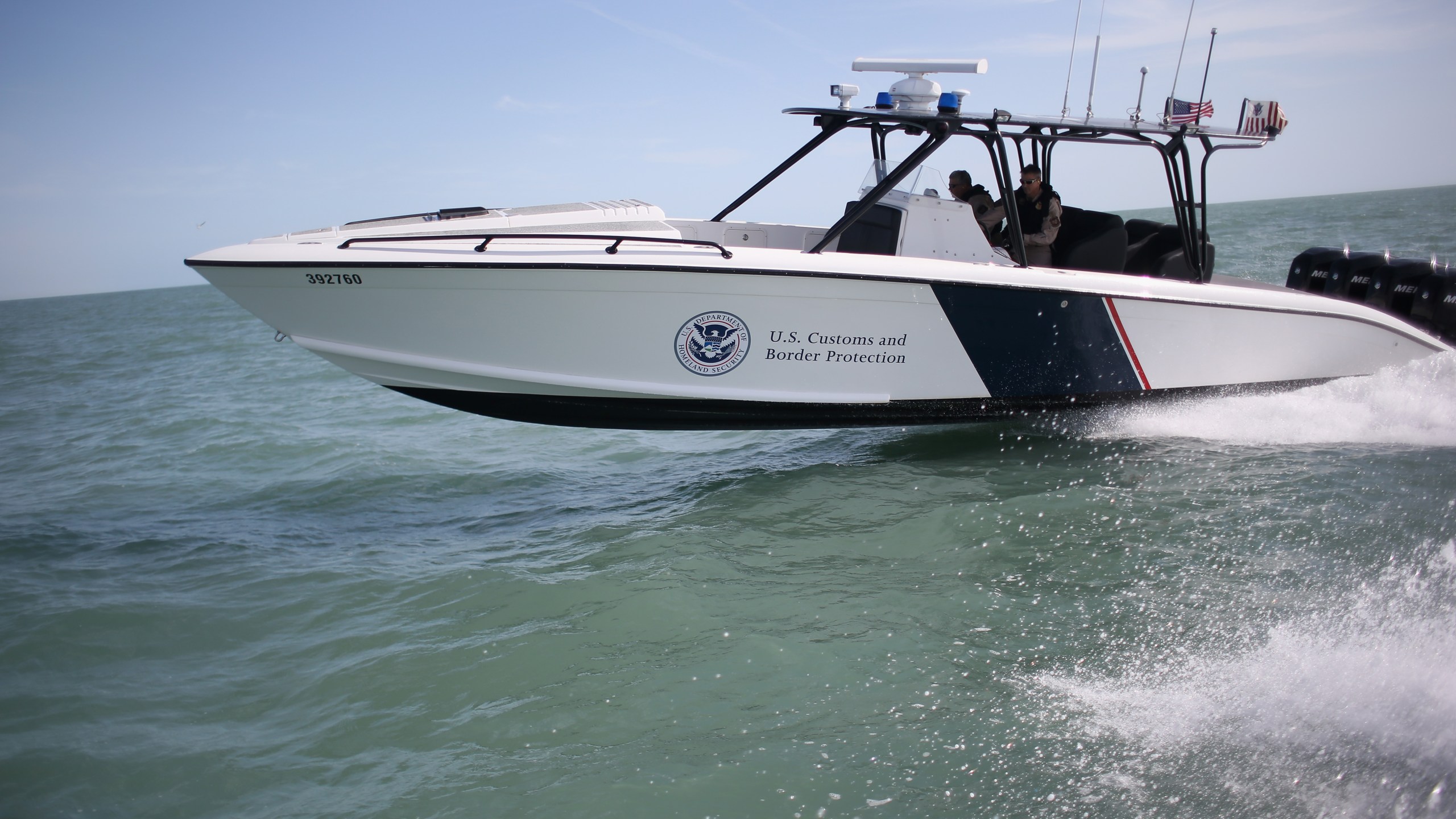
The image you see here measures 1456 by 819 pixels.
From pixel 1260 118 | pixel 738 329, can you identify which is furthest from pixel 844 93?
pixel 1260 118

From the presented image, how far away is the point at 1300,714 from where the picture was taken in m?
2.55

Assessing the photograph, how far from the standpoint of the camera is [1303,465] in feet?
16.7

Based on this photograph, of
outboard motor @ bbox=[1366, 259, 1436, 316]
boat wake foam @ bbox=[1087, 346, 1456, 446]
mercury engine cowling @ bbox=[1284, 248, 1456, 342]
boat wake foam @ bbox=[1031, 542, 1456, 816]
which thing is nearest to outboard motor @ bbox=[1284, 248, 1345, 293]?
mercury engine cowling @ bbox=[1284, 248, 1456, 342]

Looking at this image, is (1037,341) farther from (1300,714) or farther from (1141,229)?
(1300,714)

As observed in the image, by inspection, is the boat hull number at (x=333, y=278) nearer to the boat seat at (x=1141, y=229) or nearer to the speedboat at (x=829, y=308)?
the speedboat at (x=829, y=308)

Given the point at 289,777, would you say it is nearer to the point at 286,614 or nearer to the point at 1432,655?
the point at 286,614

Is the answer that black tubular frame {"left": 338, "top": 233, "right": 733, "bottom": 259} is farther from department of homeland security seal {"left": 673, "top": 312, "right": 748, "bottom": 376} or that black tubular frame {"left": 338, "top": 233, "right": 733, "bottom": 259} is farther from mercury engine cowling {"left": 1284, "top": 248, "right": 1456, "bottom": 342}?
mercury engine cowling {"left": 1284, "top": 248, "right": 1456, "bottom": 342}

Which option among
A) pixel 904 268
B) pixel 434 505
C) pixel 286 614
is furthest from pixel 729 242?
pixel 286 614

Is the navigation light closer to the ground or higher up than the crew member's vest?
higher up

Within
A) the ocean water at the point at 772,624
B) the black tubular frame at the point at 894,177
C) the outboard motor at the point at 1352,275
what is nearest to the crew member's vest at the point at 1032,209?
the black tubular frame at the point at 894,177

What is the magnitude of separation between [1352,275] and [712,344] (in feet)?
18.3

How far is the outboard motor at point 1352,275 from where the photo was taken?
660cm

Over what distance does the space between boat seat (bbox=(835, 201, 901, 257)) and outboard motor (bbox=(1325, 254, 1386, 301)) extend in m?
4.17

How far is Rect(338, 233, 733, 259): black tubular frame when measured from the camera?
167 inches
